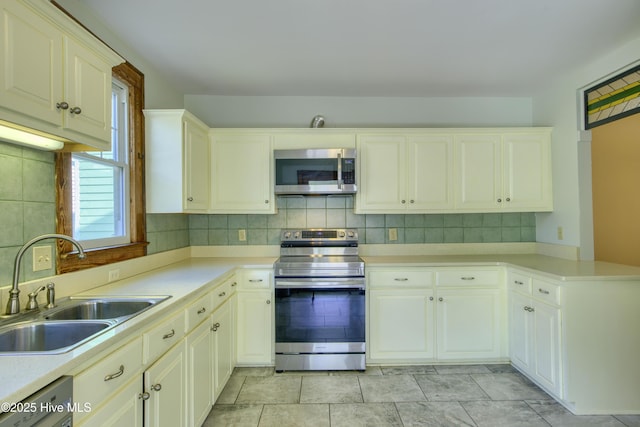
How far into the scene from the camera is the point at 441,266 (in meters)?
2.74

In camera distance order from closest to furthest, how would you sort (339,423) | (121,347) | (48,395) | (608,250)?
A: 1. (48,395)
2. (121,347)
3. (339,423)
4. (608,250)

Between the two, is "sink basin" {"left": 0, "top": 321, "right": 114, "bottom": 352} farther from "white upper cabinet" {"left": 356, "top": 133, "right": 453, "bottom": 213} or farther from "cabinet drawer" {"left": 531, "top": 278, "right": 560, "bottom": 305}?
"cabinet drawer" {"left": 531, "top": 278, "right": 560, "bottom": 305}

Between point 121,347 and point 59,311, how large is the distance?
530 mm

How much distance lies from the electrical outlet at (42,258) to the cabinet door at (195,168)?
0.98 metres

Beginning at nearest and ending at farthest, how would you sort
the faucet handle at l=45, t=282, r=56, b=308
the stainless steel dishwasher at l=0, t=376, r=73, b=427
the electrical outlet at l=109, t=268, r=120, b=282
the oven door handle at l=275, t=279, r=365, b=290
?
the stainless steel dishwasher at l=0, t=376, r=73, b=427 < the faucet handle at l=45, t=282, r=56, b=308 < the electrical outlet at l=109, t=268, r=120, b=282 < the oven door handle at l=275, t=279, r=365, b=290

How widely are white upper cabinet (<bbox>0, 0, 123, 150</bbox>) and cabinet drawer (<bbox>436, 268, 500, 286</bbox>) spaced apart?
256 cm

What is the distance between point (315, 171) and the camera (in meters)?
2.85

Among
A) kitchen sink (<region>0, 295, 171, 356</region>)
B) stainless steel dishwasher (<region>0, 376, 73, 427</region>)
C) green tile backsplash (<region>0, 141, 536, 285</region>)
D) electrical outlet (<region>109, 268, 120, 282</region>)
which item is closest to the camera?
stainless steel dishwasher (<region>0, 376, 73, 427</region>)

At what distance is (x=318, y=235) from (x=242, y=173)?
92 centimetres

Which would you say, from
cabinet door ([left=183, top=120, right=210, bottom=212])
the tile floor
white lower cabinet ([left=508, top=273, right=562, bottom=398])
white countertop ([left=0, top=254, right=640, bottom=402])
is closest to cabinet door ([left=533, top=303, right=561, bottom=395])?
white lower cabinet ([left=508, top=273, right=562, bottom=398])

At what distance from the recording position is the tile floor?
2035 mm

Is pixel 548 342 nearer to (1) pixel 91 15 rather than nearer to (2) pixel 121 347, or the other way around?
(2) pixel 121 347

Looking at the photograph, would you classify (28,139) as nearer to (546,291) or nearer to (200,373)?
(200,373)

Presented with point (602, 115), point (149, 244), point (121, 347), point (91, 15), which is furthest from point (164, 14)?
point (602, 115)
